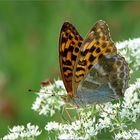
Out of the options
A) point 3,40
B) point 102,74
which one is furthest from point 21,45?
point 102,74

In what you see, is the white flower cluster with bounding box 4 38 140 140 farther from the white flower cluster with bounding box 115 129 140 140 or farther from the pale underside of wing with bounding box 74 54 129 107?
the pale underside of wing with bounding box 74 54 129 107

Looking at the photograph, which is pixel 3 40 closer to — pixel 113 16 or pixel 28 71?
pixel 28 71

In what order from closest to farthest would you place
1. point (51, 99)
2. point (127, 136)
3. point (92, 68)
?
point (127, 136)
point (92, 68)
point (51, 99)

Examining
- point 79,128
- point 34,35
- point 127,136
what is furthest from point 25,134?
point 34,35

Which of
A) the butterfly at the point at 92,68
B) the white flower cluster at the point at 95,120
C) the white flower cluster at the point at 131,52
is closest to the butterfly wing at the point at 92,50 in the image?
the butterfly at the point at 92,68

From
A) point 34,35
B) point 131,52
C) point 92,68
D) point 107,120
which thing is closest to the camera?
point 107,120

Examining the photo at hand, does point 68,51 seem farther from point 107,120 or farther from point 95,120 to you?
point 107,120

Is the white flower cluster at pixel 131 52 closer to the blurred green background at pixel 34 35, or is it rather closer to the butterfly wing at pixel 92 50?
the butterfly wing at pixel 92 50
